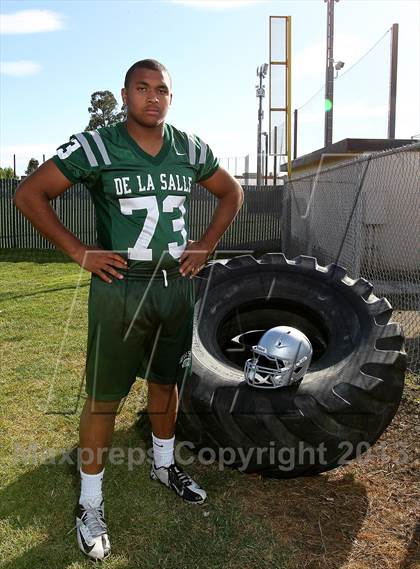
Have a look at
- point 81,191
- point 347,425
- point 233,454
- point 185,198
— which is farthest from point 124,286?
point 81,191

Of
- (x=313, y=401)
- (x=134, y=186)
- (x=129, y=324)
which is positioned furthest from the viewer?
(x=313, y=401)

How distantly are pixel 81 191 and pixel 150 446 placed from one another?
39.9 ft

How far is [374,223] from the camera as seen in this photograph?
8320mm

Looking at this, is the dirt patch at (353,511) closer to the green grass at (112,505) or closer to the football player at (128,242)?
the green grass at (112,505)

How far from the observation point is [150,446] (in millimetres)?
3391

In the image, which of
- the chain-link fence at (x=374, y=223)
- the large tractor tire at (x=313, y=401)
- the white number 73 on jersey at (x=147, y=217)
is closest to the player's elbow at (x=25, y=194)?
the white number 73 on jersey at (x=147, y=217)

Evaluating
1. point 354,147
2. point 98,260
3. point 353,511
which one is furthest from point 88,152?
point 354,147

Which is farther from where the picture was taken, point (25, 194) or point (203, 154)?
point (203, 154)

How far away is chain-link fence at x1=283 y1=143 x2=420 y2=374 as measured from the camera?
714cm

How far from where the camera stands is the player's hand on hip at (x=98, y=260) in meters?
2.35

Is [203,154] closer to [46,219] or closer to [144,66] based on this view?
[144,66]

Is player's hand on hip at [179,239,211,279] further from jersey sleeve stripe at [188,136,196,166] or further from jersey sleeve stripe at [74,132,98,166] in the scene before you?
jersey sleeve stripe at [74,132,98,166]

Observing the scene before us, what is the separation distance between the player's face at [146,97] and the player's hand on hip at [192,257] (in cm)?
57

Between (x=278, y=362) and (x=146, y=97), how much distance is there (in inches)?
55.2
